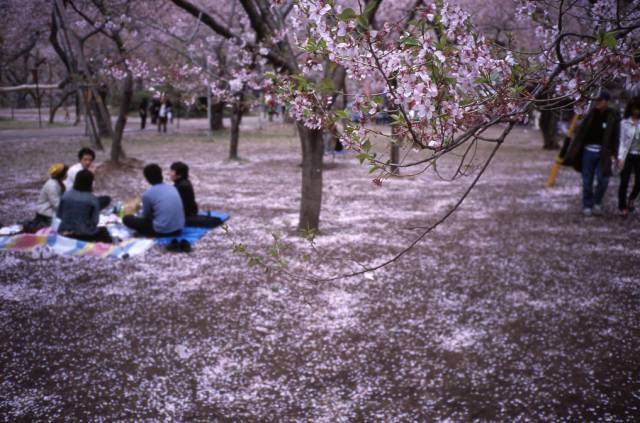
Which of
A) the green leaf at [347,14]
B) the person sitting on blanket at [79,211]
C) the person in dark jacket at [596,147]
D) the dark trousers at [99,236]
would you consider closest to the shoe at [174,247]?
the dark trousers at [99,236]

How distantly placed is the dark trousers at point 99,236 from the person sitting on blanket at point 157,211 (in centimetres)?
41

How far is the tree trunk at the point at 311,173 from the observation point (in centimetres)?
778

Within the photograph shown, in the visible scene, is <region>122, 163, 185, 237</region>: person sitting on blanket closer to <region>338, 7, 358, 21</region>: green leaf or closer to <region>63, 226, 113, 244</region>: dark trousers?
<region>63, 226, 113, 244</region>: dark trousers

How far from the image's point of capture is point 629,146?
887 centimetres

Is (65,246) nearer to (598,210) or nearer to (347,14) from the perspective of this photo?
(347,14)

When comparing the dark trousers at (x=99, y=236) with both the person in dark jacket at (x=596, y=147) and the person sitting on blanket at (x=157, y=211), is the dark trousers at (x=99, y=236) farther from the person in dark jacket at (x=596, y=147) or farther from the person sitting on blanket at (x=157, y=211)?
the person in dark jacket at (x=596, y=147)

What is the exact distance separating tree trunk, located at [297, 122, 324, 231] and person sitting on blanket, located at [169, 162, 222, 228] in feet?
5.08

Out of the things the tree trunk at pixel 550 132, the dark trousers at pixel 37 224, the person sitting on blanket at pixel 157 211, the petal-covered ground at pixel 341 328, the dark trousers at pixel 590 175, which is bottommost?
the petal-covered ground at pixel 341 328

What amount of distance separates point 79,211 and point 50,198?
104cm

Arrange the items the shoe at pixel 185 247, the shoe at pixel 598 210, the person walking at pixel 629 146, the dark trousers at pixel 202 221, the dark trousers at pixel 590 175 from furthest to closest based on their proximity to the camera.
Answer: the shoe at pixel 598 210, the dark trousers at pixel 590 175, the person walking at pixel 629 146, the dark trousers at pixel 202 221, the shoe at pixel 185 247

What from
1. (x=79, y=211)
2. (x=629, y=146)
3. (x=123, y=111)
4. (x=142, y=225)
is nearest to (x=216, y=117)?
(x=123, y=111)

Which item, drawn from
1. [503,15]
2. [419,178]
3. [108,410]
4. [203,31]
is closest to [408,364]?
[108,410]

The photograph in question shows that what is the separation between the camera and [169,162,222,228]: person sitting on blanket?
845 centimetres

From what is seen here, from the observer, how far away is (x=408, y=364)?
4.29 m
